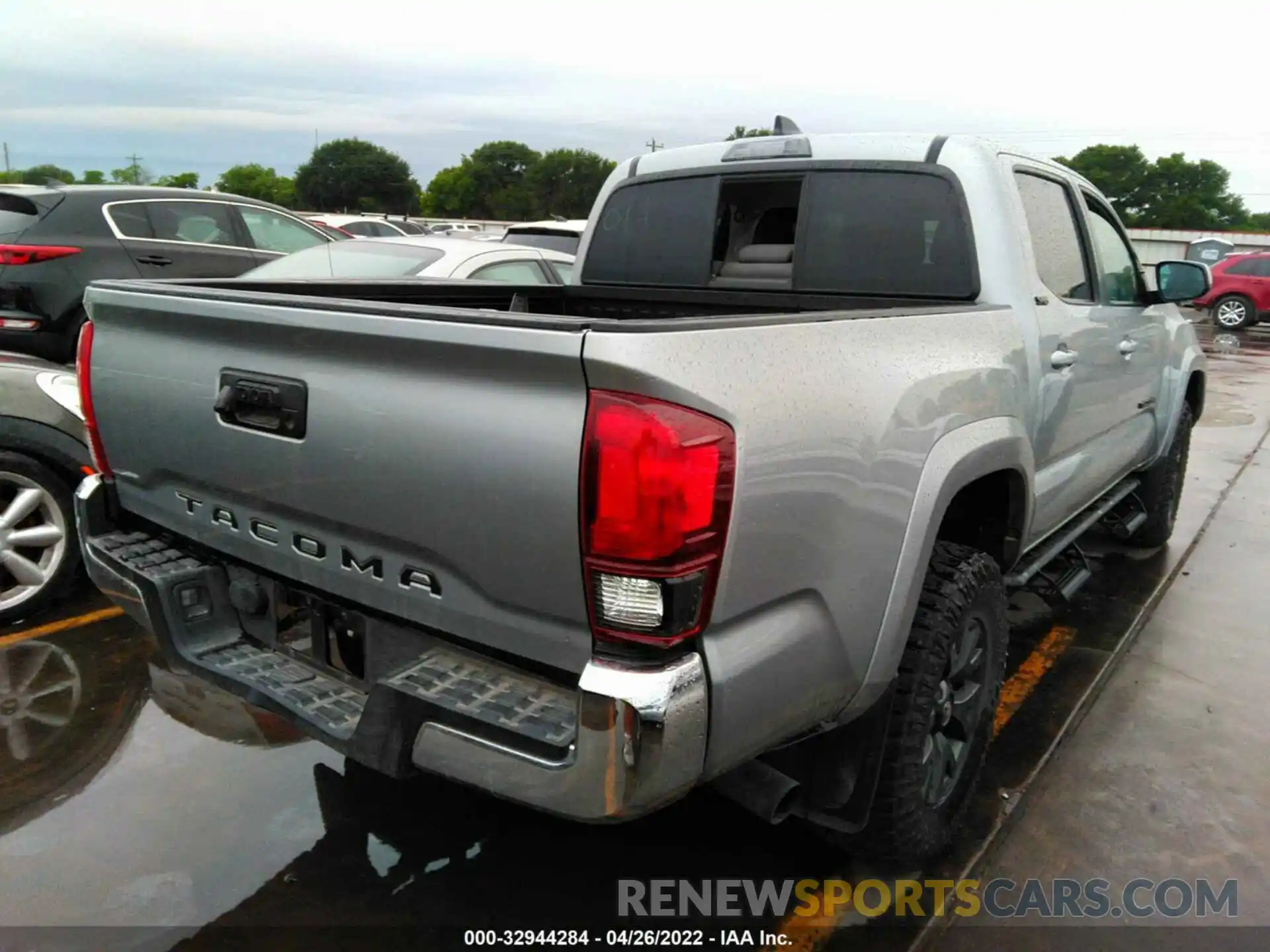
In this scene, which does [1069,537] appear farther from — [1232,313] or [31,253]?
[1232,313]

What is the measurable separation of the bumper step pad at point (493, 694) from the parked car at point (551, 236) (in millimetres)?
10281

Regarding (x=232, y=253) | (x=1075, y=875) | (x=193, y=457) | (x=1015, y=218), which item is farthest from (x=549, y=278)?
(x=1075, y=875)

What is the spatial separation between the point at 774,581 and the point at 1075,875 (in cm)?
154

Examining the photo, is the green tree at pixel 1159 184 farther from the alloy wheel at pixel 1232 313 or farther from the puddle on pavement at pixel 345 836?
the puddle on pavement at pixel 345 836

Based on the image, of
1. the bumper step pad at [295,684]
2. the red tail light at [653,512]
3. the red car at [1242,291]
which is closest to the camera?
the red tail light at [653,512]

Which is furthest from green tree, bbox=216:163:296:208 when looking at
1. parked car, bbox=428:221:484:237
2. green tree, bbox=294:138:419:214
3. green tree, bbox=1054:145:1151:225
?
green tree, bbox=1054:145:1151:225

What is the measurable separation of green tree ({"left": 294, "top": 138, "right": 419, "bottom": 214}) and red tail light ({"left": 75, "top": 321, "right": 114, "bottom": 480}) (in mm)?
78088

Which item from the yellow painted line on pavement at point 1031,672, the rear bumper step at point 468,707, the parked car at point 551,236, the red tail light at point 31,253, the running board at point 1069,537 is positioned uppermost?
the red tail light at point 31,253

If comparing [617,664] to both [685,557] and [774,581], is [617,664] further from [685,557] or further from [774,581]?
[774,581]

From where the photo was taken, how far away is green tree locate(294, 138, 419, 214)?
3118 inches

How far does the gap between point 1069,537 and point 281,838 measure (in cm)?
303

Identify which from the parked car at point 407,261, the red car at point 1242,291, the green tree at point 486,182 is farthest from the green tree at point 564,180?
the parked car at point 407,261

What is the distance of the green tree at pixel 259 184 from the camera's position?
8469 centimetres

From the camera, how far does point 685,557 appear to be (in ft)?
5.74
